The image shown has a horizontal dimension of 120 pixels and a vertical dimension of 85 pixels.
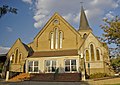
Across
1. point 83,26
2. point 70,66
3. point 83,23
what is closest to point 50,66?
point 70,66

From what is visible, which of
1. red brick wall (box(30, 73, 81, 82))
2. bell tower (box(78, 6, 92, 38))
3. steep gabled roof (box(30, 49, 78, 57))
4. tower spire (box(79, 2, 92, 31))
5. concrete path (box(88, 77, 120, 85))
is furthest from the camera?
tower spire (box(79, 2, 92, 31))

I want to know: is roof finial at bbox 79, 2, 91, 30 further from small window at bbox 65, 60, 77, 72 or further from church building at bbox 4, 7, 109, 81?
small window at bbox 65, 60, 77, 72

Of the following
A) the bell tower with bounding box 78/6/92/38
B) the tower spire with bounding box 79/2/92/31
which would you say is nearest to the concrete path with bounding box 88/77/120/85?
the bell tower with bounding box 78/6/92/38

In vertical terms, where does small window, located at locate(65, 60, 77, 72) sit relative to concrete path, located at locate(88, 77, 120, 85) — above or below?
above

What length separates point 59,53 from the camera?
115ft

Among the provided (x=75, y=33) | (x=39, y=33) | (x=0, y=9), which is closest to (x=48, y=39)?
(x=39, y=33)

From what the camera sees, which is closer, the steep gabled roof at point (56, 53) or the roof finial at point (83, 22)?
the steep gabled roof at point (56, 53)

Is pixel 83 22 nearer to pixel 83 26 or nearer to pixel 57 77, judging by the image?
pixel 83 26

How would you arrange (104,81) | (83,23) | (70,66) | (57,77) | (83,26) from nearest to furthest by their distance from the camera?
1. (104,81)
2. (57,77)
3. (70,66)
4. (83,26)
5. (83,23)

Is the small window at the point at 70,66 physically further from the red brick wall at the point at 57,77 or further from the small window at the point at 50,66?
the red brick wall at the point at 57,77

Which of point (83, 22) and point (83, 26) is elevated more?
point (83, 22)

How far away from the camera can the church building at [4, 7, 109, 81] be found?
32.3 metres

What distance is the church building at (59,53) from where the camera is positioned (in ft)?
106

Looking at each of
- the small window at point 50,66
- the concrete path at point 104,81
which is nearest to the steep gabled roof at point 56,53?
the small window at point 50,66
